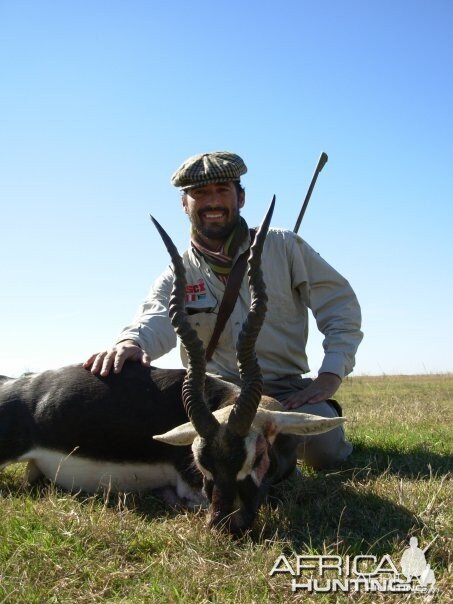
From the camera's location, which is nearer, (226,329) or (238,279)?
(238,279)

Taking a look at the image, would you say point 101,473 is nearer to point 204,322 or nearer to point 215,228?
point 204,322

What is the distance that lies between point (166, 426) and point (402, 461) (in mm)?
2206

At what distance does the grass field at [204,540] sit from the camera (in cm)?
310

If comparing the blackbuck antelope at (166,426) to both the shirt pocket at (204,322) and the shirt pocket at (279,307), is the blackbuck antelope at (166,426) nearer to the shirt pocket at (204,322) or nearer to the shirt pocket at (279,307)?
the shirt pocket at (204,322)

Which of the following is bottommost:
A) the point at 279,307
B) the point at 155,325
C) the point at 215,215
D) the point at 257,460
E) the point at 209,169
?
the point at 257,460

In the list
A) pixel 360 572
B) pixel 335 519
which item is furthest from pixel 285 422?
pixel 360 572

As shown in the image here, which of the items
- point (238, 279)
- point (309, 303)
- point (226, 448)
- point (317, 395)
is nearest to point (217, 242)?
point (238, 279)

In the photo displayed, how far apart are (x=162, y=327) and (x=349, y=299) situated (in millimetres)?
1754

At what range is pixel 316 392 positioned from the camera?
583 cm

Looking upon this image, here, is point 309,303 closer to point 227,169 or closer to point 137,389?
point 227,169

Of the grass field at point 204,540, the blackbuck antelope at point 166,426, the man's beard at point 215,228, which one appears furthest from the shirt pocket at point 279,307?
the grass field at point 204,540

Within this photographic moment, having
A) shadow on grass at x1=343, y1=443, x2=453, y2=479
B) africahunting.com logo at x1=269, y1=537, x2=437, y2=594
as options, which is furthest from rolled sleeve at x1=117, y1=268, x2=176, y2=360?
africahunting.com logo at x1=269, y1=537, x2=437, y2=594

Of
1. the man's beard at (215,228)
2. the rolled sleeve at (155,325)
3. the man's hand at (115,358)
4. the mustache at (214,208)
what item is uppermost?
the mustache at (214,208)

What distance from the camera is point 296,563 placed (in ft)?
11.1
